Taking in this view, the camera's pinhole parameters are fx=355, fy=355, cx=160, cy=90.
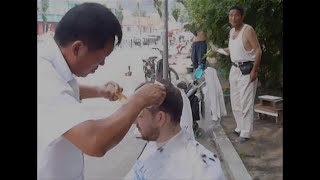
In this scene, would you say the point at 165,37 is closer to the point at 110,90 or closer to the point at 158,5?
the point at 158,5

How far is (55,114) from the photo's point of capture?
1.16 metres

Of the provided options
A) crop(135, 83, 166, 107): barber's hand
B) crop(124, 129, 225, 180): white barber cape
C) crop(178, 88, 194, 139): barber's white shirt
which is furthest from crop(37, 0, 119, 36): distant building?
crop(124, 129, 225, 180): white barber cape

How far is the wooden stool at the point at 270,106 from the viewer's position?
160 centimetres

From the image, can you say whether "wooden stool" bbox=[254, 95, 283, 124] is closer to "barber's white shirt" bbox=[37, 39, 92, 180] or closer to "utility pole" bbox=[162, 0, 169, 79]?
"utility pole" bbox=[162, 0, 169, 79]

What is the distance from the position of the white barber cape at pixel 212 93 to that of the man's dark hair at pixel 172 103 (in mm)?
221

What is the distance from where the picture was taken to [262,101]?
166 centimetres

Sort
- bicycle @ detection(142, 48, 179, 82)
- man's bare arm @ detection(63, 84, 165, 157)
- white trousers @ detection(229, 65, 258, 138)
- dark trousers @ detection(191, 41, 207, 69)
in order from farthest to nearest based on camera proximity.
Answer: white trousers @ detection(229, 65, 258, 138) < dark trousers @ detection(191, 41, 207, 69) < bicycle @ detection(142, 48, 179, 82) < man's bare arm @ detection(63, 84, 165, 157)

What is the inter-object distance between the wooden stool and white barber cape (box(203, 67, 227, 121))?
17 cm

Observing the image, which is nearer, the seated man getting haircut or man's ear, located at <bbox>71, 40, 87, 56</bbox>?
man's ear, located at <bbox>71, 40, 87, 56</bbox>

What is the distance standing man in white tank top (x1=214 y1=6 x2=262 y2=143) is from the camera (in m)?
1.57
